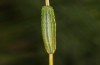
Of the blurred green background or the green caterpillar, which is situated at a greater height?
the green caterpillar

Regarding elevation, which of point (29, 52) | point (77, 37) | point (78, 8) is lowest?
point (29, 52)

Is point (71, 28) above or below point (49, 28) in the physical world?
below

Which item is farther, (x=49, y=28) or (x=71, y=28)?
(x=71, y=28)

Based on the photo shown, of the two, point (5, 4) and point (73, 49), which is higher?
point (5, 4)

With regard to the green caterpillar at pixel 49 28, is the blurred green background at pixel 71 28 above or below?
below

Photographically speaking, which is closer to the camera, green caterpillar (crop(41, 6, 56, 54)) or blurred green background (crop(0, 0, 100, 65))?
green caterpillar (crop(41, 6, 56, 54))

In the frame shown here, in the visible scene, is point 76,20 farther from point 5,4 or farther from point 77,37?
point 5,4

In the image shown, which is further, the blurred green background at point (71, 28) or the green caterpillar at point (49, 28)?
the blurred green background at point (71, 28)

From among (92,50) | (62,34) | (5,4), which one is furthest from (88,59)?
A: (5,4)
